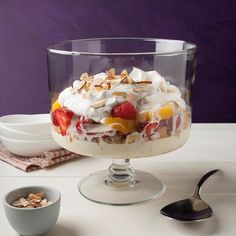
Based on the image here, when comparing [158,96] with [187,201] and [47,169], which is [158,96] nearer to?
[187,201]

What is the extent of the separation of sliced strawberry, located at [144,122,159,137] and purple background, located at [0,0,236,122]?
853 mm

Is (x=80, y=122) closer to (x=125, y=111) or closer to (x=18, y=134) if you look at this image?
(x=125, y=111)

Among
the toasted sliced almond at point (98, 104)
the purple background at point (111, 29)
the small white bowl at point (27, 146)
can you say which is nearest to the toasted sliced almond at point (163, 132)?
the toasted sliced almond at point (98, 104)

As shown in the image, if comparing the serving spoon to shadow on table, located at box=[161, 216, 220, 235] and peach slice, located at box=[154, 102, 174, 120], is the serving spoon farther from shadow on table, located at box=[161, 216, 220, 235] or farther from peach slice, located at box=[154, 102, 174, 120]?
peach slice, located at box=[154, 102, 174, 120]

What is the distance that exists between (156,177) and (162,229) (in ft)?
0.70

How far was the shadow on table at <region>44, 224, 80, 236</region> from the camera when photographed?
67cm

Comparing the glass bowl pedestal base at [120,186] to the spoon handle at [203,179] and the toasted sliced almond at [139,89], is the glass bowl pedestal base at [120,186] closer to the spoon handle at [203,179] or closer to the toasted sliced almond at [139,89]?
the spoon handle at [203,179]

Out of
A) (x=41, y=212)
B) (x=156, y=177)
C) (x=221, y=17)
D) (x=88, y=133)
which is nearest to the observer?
(x=41, y=212)

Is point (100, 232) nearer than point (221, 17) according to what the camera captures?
Yes

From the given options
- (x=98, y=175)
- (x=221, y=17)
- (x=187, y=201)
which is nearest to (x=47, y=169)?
(x=98, y=175)

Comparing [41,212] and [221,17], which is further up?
[221,17]

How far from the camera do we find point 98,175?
2.94 ft

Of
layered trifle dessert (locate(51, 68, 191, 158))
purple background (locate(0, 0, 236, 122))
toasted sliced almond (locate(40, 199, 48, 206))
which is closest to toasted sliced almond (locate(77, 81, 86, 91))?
layered trifle dessert (locate(51, 68, 191, 158))

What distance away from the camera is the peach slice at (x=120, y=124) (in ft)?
2.34
